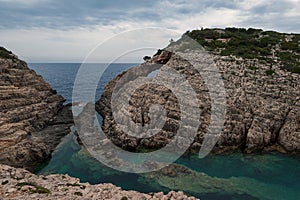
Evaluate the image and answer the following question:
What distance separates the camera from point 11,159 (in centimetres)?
2675

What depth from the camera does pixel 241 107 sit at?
33.7 meters

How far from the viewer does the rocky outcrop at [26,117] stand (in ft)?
92.4

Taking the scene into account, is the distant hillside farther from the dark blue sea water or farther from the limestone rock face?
the dark blue sea water

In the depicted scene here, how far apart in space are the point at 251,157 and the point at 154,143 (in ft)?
41.6

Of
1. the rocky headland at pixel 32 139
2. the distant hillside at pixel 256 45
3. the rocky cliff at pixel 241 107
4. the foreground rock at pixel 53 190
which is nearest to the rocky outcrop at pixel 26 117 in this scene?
the rocky headland at pixel 32 139

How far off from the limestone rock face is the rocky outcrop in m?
9.41

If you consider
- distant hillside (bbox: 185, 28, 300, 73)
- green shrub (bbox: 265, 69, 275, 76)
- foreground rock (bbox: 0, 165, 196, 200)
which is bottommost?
foreground rock (bbox: 0, 165, 196, 200)

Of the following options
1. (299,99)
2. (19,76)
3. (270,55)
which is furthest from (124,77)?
(299,99)

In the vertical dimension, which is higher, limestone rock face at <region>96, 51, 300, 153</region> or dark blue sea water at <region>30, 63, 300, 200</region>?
limestone rock face at <region>96, 51, 300, 153</region>

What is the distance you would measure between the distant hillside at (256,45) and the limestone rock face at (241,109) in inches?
85.4

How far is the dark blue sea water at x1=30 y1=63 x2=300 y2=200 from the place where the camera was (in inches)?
915

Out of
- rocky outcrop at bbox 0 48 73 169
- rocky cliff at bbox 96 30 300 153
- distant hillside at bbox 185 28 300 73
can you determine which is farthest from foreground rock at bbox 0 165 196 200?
distant hillside at bbox 185 28 300 73

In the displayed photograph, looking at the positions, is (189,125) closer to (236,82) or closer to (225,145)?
(225,145)

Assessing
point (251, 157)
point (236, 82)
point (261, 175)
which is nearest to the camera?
point (261, 175)
